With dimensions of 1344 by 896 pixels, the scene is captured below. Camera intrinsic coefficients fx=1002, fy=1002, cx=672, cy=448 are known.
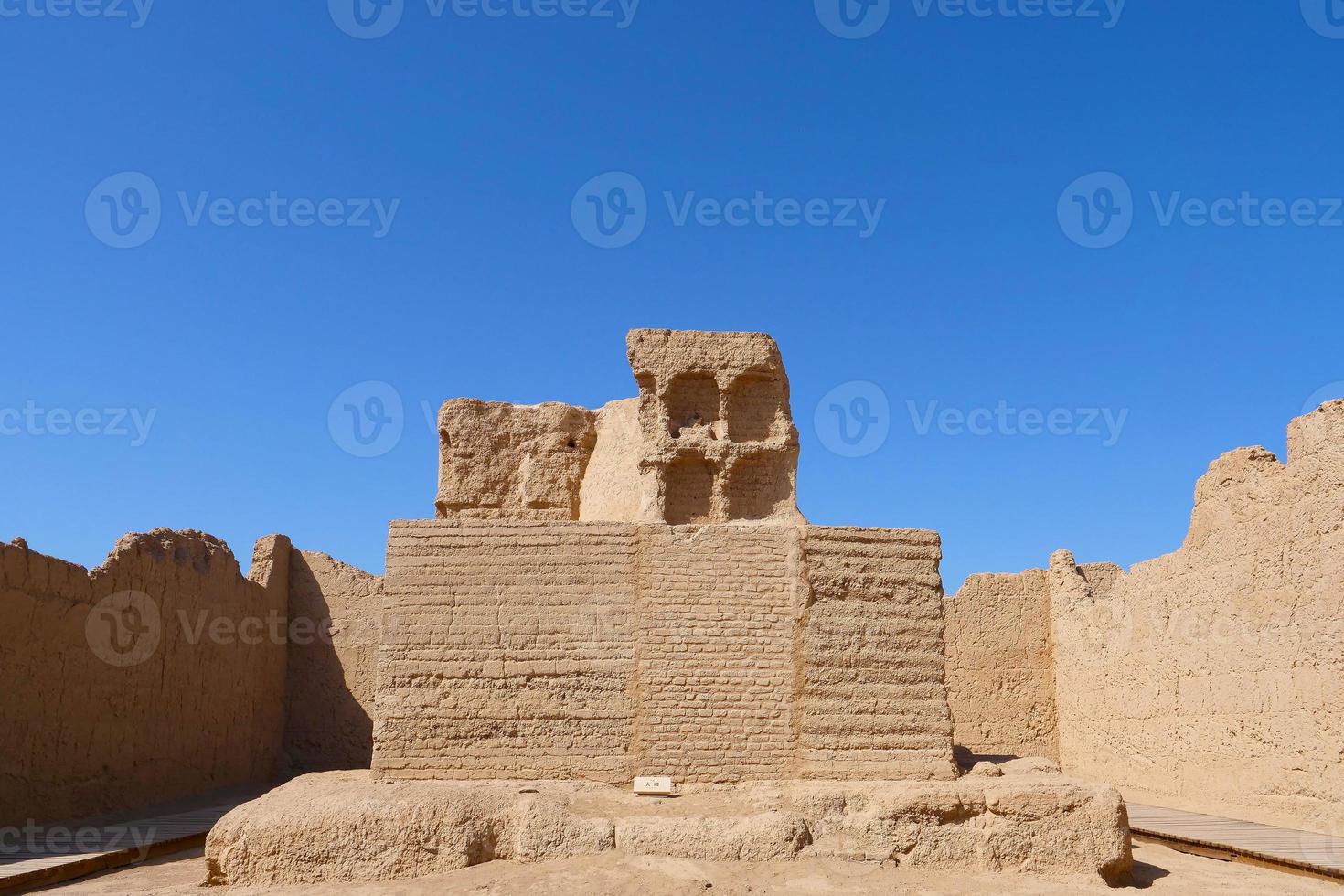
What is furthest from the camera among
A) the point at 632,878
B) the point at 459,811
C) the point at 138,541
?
the point at 138,541

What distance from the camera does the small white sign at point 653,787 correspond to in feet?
25.5

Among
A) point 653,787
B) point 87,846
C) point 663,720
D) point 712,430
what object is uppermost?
point 712,430

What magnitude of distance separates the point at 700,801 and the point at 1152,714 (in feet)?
25.0

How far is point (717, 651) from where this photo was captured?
841 cm

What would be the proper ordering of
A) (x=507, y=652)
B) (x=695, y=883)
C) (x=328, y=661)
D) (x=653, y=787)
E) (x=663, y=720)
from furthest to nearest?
(x=328, y=661) → (x=507, y=652) → (x=663, y=720) → (x=653, y=787) → (x=695, y=883)

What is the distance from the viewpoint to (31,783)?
30.3 feet

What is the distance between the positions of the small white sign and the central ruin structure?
0.29 m

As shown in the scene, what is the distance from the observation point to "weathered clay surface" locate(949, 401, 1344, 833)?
9.73 m

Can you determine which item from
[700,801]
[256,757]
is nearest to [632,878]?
[700,801]

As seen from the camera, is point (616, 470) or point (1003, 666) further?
point (1003, 666)

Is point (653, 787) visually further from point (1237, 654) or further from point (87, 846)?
point (1237, 654)

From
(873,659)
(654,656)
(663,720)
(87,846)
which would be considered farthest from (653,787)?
(87,846)

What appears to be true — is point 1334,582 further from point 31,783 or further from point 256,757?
point 256,757

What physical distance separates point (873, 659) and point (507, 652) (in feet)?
10.2
